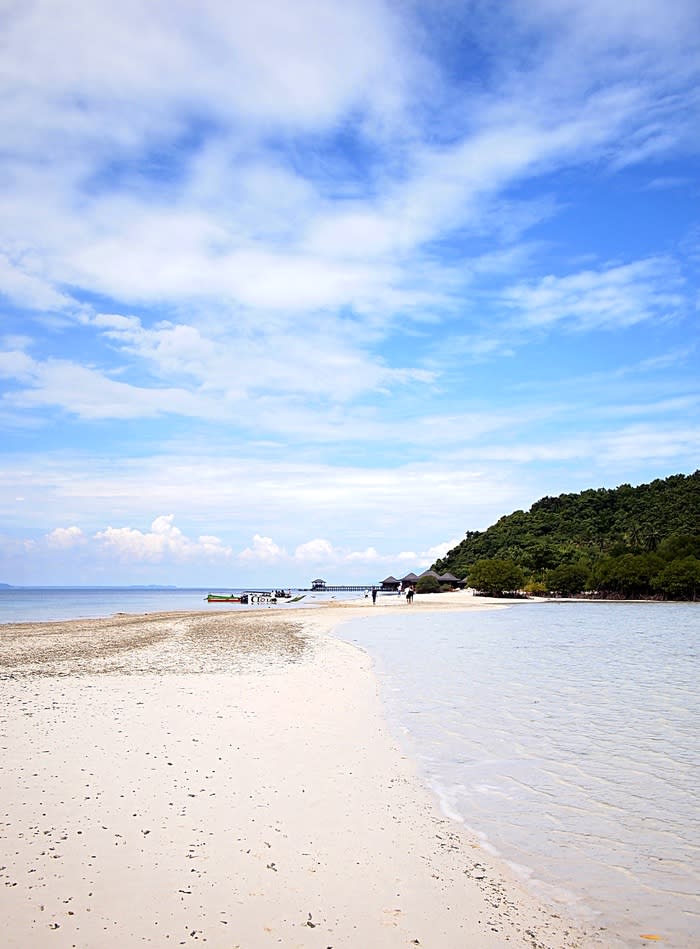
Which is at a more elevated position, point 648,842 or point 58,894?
point 58,894

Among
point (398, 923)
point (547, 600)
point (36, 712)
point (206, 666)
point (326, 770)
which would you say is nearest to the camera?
point (398, 923)

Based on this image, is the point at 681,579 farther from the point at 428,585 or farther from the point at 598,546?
the point at 428,585

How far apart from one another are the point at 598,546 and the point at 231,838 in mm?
101778

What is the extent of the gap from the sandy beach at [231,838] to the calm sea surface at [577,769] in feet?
1.72

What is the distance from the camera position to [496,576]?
78062 mm

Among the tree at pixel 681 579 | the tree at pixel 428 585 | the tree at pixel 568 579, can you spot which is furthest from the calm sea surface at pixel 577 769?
the tree at pixel 428 585

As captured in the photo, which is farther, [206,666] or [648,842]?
[206,666]

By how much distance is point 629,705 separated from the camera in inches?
554

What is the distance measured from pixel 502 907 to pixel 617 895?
3.73ft

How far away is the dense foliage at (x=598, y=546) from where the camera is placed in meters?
75.4

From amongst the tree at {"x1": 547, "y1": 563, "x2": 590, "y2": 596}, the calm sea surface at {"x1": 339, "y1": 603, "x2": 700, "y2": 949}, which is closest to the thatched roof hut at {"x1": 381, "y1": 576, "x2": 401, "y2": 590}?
the tree at {"x1": 547, "y1": 563, "x2": 590, "y2": 596}

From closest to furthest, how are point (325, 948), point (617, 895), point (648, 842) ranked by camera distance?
point (325, 948), point (617, 895), point (648, 842)

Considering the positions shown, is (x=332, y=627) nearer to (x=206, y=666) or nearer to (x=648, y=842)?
(x=206, y=666)

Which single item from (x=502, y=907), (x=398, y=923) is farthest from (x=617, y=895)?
(x=398, y=923)
